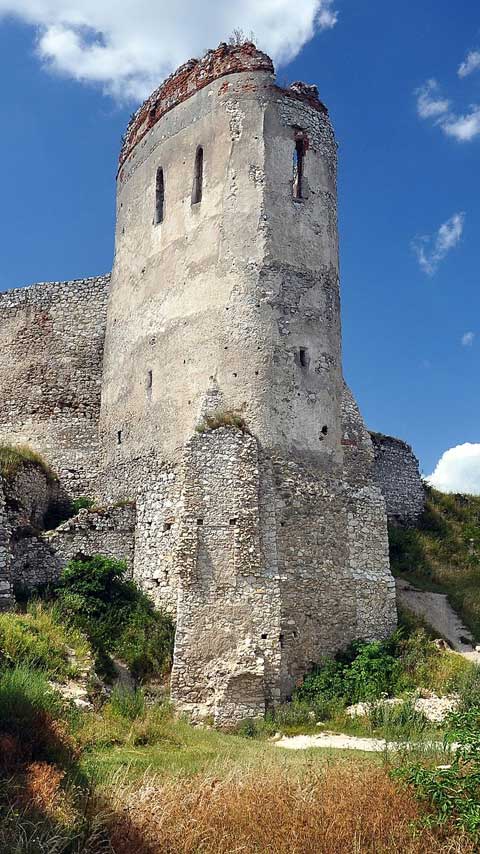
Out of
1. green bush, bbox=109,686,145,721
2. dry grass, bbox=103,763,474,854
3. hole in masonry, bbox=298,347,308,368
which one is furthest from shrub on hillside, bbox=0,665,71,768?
hole in masonry, bbox=298,347,308,368

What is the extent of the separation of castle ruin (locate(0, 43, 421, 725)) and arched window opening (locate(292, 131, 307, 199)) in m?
0.05

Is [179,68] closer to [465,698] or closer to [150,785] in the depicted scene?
[465,698]

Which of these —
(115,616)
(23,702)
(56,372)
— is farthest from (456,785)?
(56,372)

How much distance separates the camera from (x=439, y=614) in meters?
20.4

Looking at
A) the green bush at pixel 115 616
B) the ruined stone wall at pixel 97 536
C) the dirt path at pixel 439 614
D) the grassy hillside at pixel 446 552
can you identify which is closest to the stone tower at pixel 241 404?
the ruined stone wall at pixel 97 536

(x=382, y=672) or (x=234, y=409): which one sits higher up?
(x=234, y=409)

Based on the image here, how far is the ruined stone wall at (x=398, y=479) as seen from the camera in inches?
1039

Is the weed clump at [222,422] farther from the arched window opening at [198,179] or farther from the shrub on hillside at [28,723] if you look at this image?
the shrub on hillside at [28,723]

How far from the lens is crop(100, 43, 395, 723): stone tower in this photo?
1574 centimetres

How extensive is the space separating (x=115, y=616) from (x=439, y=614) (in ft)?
29.0

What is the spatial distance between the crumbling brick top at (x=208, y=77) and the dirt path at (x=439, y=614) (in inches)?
509

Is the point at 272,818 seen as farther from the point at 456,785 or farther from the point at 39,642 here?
the point at 39,642

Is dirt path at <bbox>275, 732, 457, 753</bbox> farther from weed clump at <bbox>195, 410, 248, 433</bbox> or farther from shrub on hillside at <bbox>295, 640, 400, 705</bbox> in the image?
weed clump at <bbox>195, 410, 248, 433</bbox>

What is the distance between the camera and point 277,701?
49.6ft
